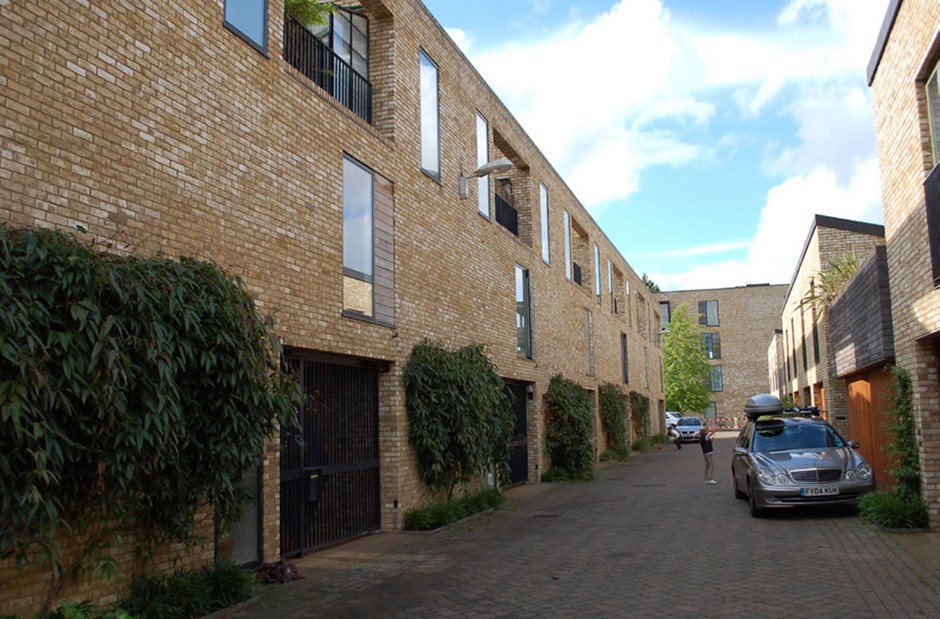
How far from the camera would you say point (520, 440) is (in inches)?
755

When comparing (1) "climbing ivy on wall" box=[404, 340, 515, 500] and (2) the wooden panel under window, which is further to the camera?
(1) "climbing ivy on wall" box=[404, 340, 515, 500]

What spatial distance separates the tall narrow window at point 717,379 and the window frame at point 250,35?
213ft

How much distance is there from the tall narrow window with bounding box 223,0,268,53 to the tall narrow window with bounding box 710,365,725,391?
6505 centimetres

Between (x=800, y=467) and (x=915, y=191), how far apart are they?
14.4 feet

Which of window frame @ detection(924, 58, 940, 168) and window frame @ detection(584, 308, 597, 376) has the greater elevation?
window frame @ detection(924, 58, 940, 168)

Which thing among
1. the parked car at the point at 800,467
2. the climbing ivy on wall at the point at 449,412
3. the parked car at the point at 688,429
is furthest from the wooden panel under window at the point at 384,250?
the parked car at the point at 688,429

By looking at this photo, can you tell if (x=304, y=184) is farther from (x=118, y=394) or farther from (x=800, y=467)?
(x=800, y=467)

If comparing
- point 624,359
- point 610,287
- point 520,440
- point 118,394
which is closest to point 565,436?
point 520,440

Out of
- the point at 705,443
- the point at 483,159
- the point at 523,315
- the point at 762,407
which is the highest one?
the point at 483,159

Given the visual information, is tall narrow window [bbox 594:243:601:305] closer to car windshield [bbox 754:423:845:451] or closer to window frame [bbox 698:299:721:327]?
car windshield [bbox 754:423:845:451]

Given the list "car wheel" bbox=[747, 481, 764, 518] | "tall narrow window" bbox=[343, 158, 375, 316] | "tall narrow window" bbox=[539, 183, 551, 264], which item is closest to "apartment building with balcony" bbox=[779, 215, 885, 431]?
"tall narrow window" bbox=[539, 183, 551, 264]

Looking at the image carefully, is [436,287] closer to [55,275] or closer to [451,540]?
[451,540]

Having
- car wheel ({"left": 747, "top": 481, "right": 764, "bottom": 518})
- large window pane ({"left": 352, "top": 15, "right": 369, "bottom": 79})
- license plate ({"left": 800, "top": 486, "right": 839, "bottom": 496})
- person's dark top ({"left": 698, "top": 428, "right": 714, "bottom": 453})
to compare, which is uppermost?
large window pane ({"left": 352, "top": 15, "right": 369, "bottom": 79})

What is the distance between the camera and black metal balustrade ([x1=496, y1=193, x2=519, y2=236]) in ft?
63.7
